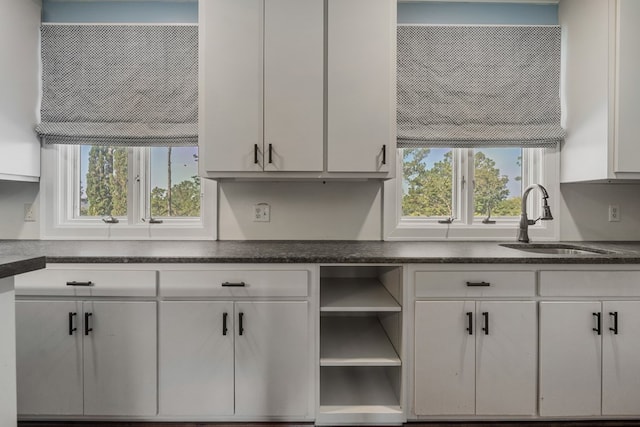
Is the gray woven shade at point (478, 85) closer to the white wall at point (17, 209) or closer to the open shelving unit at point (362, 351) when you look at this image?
the open shelving unit at point (362, 351)

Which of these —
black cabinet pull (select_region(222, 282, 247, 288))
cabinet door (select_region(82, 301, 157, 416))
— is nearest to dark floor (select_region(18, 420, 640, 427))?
cabinet door (select_region(82, 301, 157, 416))

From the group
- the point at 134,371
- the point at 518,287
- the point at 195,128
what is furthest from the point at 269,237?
the point at 518,287

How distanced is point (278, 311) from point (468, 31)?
6.88 ft

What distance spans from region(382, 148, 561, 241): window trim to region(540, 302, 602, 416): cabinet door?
0.69 meters

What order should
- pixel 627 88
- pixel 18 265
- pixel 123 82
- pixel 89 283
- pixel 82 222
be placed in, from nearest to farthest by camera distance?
pixel 18 265 < pixel 89 283 < pixel 627 88 < pixel 123 82 < pixel 82 222

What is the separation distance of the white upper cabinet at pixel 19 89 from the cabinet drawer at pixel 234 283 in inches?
50.3

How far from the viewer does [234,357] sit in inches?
62.4

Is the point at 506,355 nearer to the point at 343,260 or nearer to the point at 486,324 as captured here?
the point at 486,324

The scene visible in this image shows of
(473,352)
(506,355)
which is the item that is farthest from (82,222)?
(506,355)

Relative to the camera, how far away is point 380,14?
1.81 meters

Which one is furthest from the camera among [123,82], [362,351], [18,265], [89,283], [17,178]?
[123,82]

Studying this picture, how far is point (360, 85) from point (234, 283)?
49.6 inches

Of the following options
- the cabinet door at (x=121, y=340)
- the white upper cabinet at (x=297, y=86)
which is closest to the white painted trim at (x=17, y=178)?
the cabinet door at (x=121, y=340)

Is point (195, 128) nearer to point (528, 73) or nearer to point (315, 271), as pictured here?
point (315, 271)
